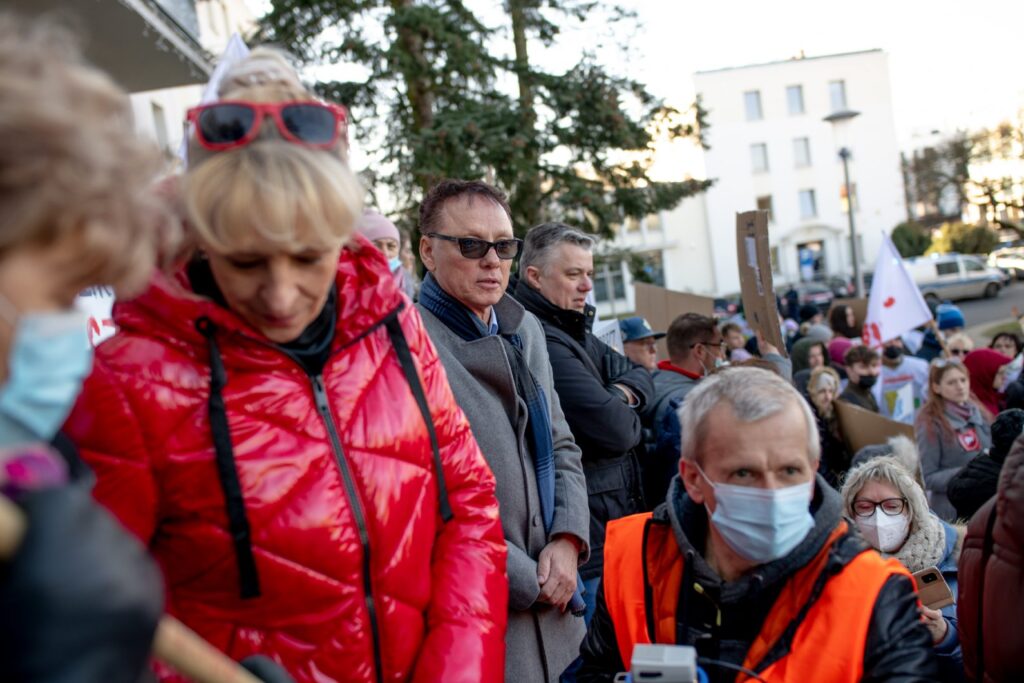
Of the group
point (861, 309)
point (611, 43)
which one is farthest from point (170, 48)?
point (861, 309)

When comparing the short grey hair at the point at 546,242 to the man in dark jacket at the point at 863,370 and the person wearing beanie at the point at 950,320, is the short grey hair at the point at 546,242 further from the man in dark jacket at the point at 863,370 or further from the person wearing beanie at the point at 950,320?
the person wearing beanie at the point at 950,320

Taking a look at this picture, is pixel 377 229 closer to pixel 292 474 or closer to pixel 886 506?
pixel 886 506

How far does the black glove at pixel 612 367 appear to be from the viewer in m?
4.16

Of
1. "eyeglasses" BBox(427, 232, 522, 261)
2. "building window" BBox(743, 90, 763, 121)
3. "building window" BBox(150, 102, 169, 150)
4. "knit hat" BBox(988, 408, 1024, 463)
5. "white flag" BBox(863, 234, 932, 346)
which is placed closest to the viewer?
"eyeglasses" BBox(427, 232, 522, 261)

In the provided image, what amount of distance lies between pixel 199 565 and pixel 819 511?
4.33ft

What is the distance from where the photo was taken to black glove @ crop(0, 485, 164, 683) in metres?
0.82

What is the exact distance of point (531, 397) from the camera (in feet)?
9.72

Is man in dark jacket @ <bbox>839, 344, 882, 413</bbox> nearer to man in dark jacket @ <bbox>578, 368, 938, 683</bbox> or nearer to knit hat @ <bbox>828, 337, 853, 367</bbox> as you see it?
knit hat @ <bbox>828, 337, 853, 367</bbox>

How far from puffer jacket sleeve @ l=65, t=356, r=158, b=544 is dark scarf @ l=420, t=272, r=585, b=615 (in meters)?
1.49

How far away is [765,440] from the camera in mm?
2131

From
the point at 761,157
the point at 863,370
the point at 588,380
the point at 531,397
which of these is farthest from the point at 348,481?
the point at 761,157

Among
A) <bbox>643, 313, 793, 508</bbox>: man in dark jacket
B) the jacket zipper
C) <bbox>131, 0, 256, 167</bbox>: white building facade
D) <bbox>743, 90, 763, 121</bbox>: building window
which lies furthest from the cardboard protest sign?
<bbox>743, 90, 763, 121</bbox>: building window

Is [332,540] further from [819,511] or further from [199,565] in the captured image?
[819,511]

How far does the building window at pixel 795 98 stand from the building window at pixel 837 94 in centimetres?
171
